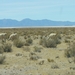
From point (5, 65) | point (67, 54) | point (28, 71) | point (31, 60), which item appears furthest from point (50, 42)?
point (28, 71)

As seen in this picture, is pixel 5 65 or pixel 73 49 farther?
pixel 73 49

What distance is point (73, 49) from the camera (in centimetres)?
1978

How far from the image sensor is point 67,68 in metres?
15.1

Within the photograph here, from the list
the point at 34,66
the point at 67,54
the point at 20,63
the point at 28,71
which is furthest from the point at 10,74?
the point at 67,54

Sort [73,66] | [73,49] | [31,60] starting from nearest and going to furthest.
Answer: [73,66] < [31,60] < [73,49]

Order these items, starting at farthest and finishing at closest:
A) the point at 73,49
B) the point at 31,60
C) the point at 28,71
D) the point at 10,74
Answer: the point at 73,49, the point at 31,60, the point at 28,71, the point at 10,74

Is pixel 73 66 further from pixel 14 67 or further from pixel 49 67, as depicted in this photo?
pixel 14 67

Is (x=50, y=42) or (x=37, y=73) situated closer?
(x=37, y=73)

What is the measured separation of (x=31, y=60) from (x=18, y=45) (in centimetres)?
944

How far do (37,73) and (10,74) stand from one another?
1.41 meters

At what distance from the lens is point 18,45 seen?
90.1ft

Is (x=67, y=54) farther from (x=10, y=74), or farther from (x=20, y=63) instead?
(x=10, y=74)

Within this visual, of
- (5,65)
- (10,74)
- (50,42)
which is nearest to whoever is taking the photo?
(10,74)

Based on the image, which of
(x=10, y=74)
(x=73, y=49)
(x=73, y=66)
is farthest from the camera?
(x=73, y=49)
